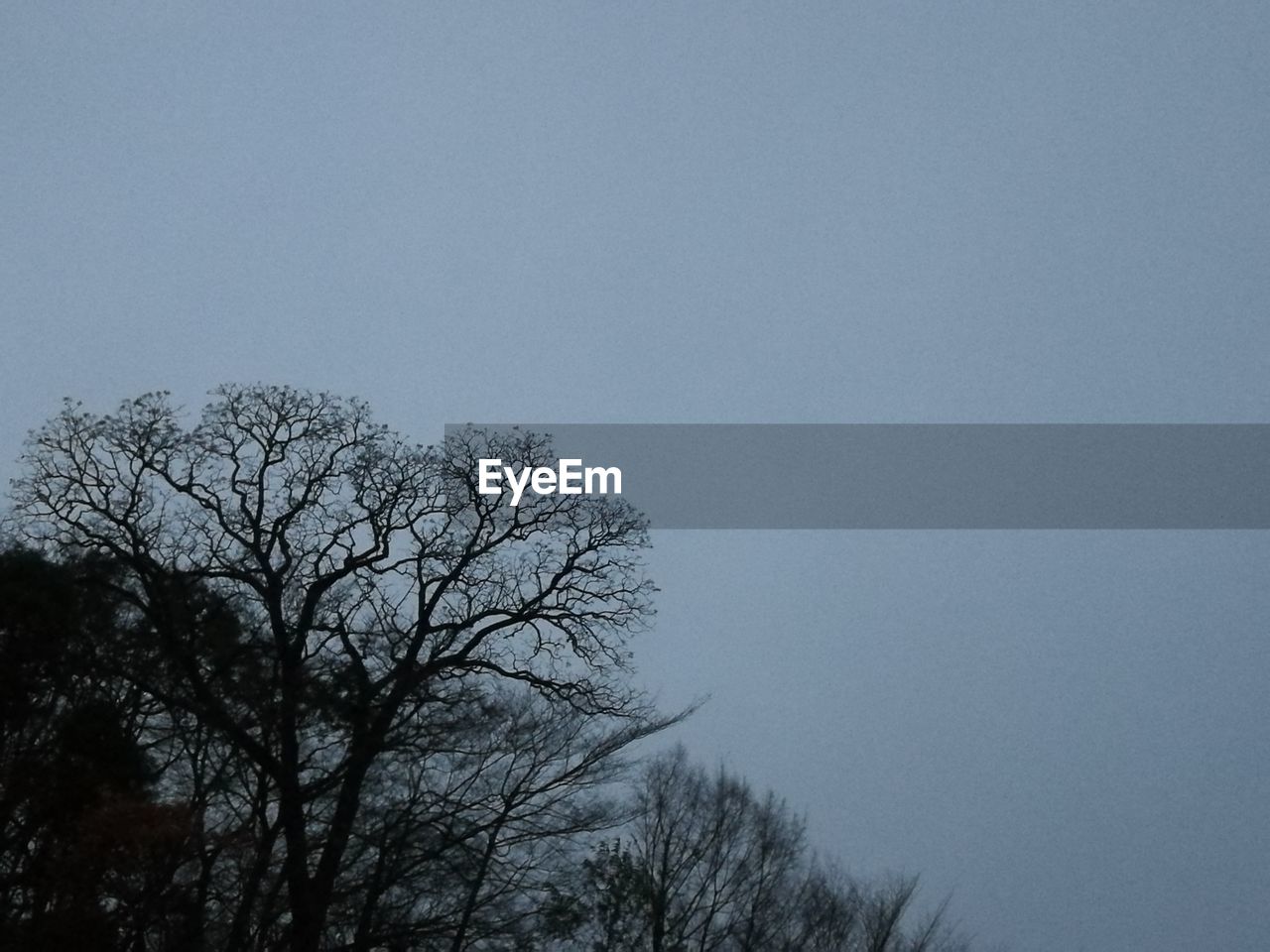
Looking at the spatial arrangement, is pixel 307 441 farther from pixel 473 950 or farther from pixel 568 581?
pixel 473 950

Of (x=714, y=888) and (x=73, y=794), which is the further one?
(x=714, y=888)

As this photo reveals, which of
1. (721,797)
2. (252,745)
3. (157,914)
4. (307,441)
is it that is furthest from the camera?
(721,797)

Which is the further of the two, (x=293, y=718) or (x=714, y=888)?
(x=714, y=888)

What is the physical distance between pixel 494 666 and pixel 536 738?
2210 millimetres

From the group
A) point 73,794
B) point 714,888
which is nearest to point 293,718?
point 73,794

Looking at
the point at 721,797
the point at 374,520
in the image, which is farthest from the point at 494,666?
the point at 721,797

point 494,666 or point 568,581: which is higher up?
point 568,581

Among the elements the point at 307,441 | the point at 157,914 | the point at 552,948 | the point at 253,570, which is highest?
the point at 307,441

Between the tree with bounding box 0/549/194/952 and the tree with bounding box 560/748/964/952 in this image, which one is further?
the tree with bounding box 560/748/964/952

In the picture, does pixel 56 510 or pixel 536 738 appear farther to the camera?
pixel 536 738

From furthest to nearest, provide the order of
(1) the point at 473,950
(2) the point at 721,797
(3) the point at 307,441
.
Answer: (2) the point at 721,797 < (3) the point at 307,441 < (1) the point at 473,950

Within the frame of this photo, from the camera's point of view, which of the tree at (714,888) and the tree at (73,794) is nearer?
the tree at (73,794)

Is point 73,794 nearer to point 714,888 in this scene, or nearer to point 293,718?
point 293,718

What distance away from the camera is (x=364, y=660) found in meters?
27.6
